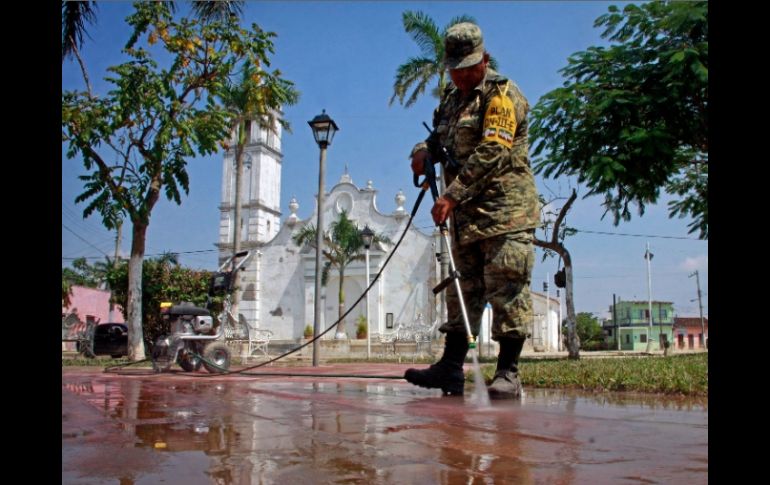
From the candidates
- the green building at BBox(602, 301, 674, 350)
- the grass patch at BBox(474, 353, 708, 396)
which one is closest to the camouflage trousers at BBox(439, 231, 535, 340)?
the grass patch at BBox(474, 353, 708, 396)

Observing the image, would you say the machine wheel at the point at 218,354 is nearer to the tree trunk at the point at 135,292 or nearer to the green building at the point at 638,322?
the tree trunk at the point at 135,292

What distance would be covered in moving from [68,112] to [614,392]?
1234 centimetres

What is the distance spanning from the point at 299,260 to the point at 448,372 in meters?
39.5

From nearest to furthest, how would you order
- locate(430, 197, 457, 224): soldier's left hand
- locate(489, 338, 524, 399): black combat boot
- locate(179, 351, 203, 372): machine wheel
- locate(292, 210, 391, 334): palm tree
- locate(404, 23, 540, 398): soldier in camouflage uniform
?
1. locate(430, 197, 457, 224): soldier's left hand
2. locate(404, 23, 540, 398): soldier in camouflage uniform
3. locate(489, 338, 524, 399): black combat boot
4. locate(179, 351, 203, 372): machine wheel
5. locate(292, 210, 391, 334): palm tree

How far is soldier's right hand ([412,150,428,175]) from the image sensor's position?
3.79 m

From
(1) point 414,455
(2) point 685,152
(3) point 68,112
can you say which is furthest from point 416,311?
(1) point 414,455

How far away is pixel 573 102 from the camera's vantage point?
500 inches

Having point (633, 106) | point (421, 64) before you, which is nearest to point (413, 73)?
point (421, 64)

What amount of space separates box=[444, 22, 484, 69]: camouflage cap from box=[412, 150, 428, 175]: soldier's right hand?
0.51 m

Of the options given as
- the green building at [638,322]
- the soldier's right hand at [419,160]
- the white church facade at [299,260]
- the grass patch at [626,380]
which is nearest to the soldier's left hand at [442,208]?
the soldier's right hand at [419,160]

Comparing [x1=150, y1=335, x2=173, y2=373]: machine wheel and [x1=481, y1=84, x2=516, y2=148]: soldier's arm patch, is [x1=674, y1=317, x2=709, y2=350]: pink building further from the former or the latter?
[x1=481, y1=84, x2=516, y2=148]: soldier's arm patch

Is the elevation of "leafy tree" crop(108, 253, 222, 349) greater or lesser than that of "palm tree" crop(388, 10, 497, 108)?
lesser

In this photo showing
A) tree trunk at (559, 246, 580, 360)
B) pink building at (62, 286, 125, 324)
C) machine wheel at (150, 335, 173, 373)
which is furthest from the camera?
pink building at (62, 286, 125, 324)
